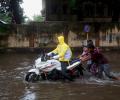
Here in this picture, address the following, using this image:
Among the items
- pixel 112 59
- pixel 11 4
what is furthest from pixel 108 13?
pixel 112 59

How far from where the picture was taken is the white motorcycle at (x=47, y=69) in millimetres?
14312

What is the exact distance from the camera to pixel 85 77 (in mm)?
15117

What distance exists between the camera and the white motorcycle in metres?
14.3

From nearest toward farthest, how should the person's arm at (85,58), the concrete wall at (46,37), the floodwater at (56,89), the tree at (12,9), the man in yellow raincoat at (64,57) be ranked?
the floodwater at (56,89) < the man in yellow raincoat at (64,57) < the person's arm at (85,58) < the concrete wall at (46,37) < the tree at (12,9)

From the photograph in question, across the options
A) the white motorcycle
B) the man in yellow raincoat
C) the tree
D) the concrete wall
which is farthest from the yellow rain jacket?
the tree

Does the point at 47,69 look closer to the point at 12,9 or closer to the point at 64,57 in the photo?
the point at 64,57

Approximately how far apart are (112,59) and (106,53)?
11.5ft

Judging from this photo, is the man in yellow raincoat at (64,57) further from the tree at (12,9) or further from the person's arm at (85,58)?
the tree at (12,9)

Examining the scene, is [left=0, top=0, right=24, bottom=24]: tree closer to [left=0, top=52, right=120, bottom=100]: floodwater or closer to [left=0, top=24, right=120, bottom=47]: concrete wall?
[left=0, top=24, right=120, bottom=47]: concrete wall

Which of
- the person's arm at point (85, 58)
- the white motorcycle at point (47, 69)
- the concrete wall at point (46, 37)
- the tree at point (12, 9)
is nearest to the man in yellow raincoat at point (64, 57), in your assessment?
the white motorcycle at point (47, 69)

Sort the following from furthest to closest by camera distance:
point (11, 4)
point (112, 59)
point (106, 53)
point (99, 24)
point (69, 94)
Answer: point (11, 4), point (99, 24), point (106, 53), point (112, 59), point (69, 94)

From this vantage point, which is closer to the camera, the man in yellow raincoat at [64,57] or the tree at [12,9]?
the man in yellow raincoat at [64,57]

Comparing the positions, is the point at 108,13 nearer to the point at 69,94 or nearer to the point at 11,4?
the point at 11,4

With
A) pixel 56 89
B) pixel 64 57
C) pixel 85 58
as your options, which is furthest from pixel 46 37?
pixel 56 89
